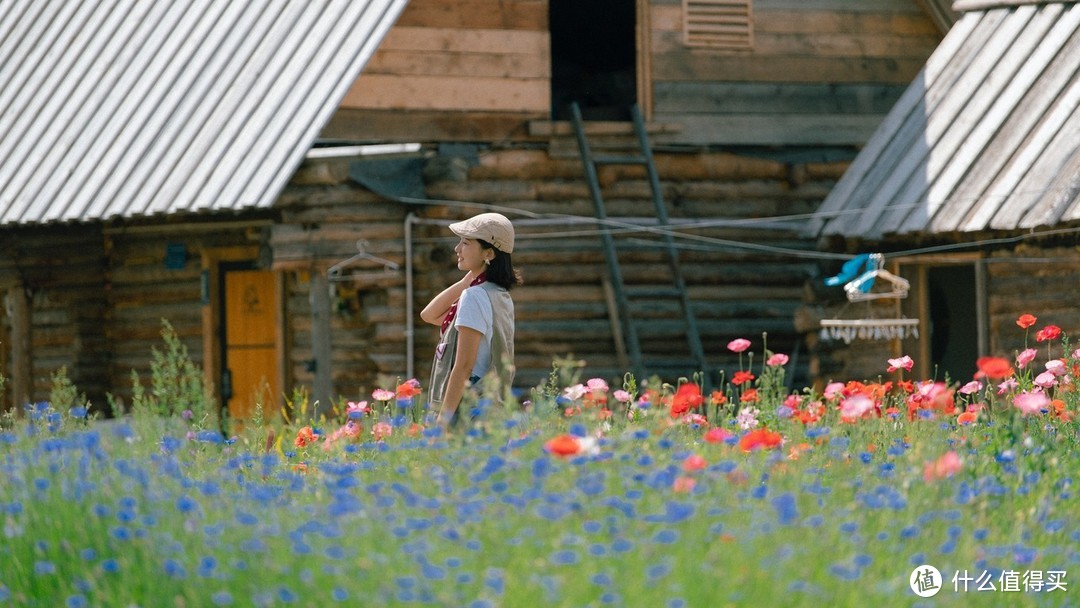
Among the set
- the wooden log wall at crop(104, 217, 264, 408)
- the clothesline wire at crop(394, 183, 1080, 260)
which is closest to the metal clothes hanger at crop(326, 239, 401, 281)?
the clothesline wire at crop(394, 183, 1080, 260)

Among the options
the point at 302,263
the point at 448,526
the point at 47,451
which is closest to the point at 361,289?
the point at 302,263

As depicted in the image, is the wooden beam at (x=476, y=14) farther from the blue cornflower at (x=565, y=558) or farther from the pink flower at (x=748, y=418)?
the blue cornflower at (x=565, y=558)

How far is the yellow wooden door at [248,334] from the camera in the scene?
13.5 m

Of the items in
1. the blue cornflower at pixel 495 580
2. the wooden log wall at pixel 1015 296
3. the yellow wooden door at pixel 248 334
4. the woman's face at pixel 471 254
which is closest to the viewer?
the blue cornflower at pixel 495 580

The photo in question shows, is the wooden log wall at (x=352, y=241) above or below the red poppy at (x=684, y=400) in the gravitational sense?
above

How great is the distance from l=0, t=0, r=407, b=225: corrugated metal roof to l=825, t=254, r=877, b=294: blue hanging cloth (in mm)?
3981

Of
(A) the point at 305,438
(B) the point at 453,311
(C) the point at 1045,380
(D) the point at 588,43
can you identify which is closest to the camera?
(B) the point at 453,311

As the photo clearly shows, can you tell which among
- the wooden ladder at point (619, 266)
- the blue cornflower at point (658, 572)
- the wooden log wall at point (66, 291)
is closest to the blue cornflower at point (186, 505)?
the blue cornflower at point (658, 572)

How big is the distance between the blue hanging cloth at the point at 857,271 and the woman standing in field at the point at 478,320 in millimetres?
5196

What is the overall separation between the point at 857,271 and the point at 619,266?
7.18ft

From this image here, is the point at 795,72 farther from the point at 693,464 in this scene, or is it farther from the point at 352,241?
the point at 693,464

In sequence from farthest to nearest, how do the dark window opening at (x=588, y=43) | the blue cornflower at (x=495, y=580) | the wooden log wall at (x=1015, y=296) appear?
the dark window opening at (x=588, y=43), the wooden log wall at (x=1015, y=296), the blue cornflower at (x=495, y=580)

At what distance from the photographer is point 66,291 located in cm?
1448

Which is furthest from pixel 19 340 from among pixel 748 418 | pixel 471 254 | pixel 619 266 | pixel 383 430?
pixel 748 418
